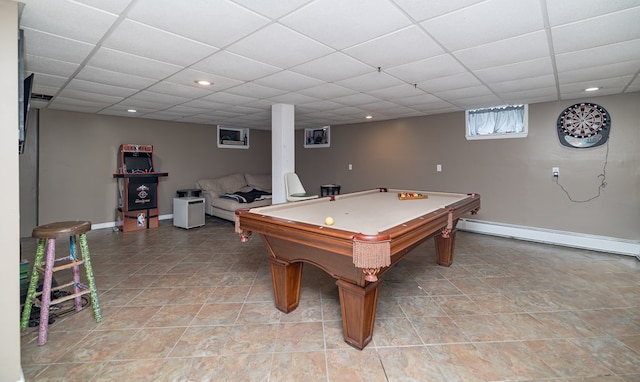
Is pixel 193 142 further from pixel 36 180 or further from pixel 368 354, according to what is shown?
pixel 368 354

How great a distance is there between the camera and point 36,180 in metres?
5.14

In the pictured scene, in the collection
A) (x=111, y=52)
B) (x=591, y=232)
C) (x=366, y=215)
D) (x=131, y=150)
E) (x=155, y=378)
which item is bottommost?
(x=155, y=378)

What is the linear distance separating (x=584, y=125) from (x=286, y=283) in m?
4.97

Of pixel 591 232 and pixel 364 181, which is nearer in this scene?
pixel 591 232

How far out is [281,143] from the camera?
16.0 ft

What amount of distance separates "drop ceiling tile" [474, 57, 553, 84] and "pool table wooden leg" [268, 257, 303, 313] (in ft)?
9.15

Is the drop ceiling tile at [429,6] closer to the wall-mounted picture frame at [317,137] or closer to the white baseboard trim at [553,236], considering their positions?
the white baseboard trim at [553,236]

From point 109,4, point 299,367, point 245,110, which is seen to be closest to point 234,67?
point 109,4

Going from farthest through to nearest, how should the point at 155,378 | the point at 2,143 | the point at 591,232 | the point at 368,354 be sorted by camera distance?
the point at 591,232, the point at 368,354, the point at 155,378, the point at 2,143

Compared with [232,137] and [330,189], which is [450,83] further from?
[232,137]

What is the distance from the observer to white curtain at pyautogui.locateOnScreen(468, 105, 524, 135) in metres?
5.04

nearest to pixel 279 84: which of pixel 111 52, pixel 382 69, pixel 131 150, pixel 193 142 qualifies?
pixel 382 69

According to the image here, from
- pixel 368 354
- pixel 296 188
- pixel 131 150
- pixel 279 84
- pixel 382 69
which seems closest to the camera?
pixel 368 354

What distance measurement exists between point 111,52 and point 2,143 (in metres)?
1.39
